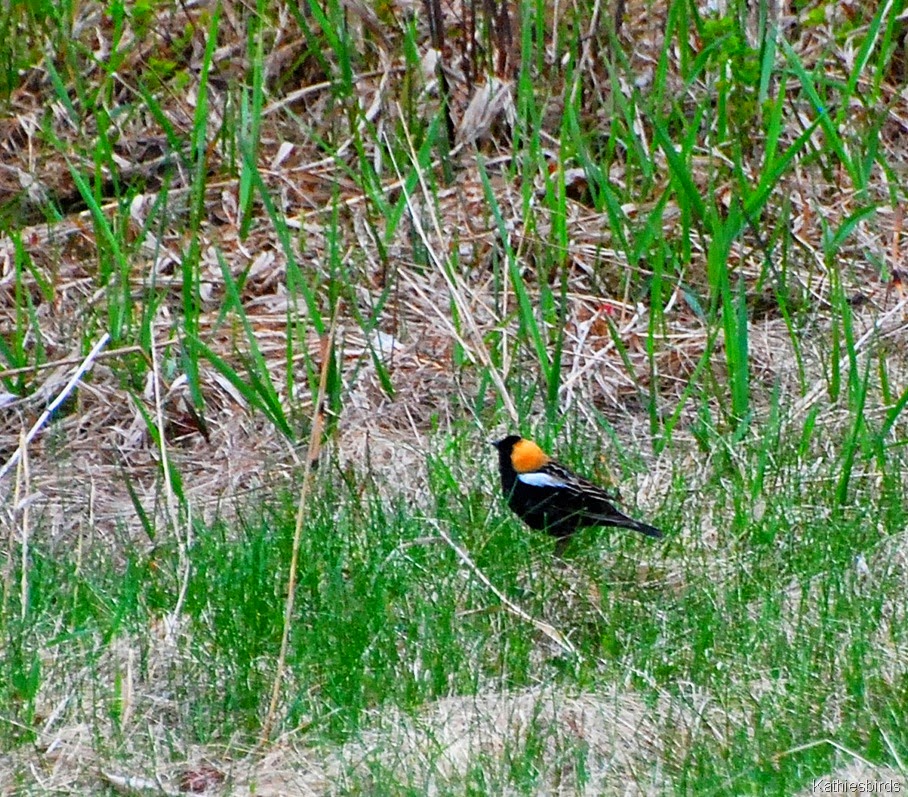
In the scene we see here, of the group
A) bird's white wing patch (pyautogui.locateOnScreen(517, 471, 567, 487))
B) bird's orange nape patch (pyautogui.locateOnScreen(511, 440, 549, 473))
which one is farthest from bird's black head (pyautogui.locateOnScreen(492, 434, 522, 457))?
bird's white wing patch (pyautogui.locateOnScreen(517, 471, 567, 487))

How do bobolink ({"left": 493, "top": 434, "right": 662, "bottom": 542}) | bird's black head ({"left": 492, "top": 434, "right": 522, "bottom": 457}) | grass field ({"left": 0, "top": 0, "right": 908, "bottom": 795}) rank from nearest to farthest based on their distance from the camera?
grass field ({"left": 0, "top": 0, "right": 908, "bottom": 795}) → bobolink ({"left": 493, "top": 434, "right": 662, "bottom": 542}) → bird's black head ({"left": 492, "top": 434, "right": 522, "bottom": 457})

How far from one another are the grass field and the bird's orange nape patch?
0.52ft

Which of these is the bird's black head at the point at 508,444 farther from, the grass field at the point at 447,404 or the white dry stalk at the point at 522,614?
the white dry stalk at the point at 522,614

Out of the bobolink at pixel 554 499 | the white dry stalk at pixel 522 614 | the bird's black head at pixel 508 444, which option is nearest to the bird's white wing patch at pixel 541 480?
the bobolink at pixel 554 499

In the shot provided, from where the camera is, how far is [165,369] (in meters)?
6.47

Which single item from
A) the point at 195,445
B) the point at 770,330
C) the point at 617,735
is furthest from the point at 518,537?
Answer: the point at 770,330

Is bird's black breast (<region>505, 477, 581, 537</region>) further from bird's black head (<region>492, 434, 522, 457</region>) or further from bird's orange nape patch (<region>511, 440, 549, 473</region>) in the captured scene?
bird's black head (<region>492, 434, 522, 457</region>)

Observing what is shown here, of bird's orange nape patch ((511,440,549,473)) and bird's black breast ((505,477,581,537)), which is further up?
bird's orange nape patch ((511,440,549,473))

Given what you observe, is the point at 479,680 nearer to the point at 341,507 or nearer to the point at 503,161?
the point at 341,507

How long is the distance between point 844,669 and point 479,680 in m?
0.93

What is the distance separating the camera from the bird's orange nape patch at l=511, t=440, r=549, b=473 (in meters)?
5.01

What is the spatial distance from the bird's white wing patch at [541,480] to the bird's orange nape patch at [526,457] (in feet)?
0.13

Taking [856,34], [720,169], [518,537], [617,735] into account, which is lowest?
[617,735]

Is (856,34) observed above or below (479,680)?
above
